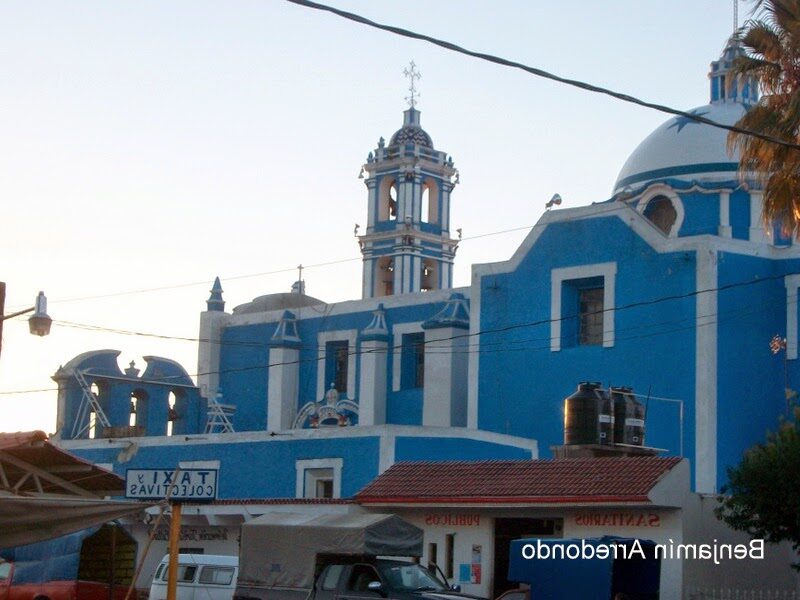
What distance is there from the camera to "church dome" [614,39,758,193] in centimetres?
4375

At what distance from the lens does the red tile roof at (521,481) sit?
2700 centimetres

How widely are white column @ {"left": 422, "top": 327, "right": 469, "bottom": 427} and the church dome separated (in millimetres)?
7077

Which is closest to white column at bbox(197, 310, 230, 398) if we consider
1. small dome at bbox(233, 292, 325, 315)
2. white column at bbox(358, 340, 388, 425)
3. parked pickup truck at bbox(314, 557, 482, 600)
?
small dome at bbox(233, 292, 325, 315)

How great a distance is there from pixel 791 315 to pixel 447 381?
32.8ft

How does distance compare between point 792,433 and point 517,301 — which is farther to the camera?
point 517,301

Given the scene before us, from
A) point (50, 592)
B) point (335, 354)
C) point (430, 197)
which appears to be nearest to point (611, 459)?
point (50, 592)

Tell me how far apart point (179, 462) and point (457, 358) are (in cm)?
898

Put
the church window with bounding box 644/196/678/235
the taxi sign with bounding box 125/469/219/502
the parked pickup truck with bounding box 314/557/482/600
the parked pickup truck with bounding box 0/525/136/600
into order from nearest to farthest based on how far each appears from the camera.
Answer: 1. the taxi sign with bounding box 125/469/219/502
2. the parked pickup truck with bounding box 314/557/482/600
3. the parked pickup truck with bounding box 0/525/136/600
4. the church window with bounding box 644/196/678/235

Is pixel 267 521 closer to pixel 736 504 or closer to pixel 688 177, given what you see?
pixel 736 504

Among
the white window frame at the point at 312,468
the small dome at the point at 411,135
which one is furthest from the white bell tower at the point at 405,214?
the white window frame at the point at 312,468

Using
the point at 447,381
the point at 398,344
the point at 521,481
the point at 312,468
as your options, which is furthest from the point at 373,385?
the point at 521,481

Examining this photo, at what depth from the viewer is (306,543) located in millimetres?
23406

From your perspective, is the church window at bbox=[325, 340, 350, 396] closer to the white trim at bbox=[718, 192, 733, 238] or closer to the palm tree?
the white trim at bbox=[718, 192, 733, 238]

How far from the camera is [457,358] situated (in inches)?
1719
